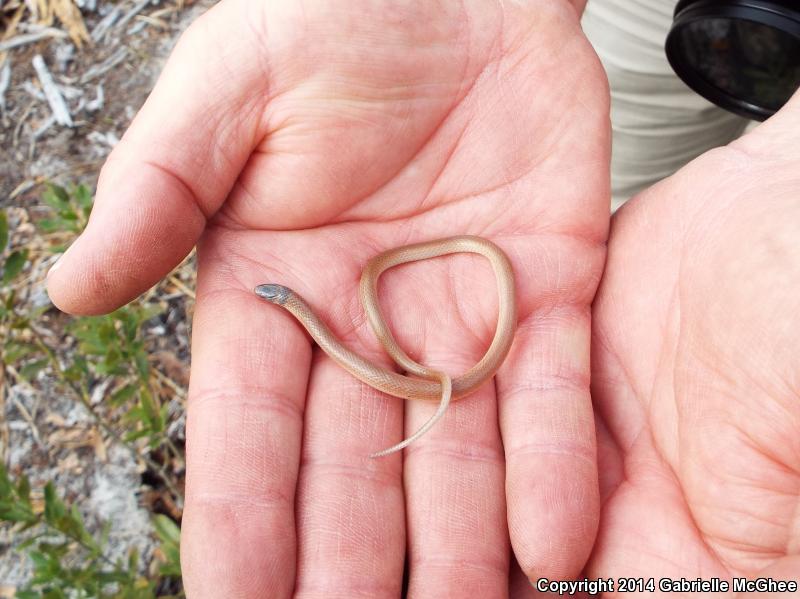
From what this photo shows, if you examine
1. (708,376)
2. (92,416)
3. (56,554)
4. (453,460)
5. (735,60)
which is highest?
(735,60)

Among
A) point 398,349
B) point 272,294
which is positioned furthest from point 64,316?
point 398,349

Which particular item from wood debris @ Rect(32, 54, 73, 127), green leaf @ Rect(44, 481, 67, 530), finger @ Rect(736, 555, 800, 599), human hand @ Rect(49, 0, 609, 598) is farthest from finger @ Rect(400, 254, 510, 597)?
wood debris @ Rect(32, 54, 73, 127)

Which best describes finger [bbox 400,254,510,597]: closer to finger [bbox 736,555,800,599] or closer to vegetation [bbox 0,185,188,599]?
finger [bbox 736,555,800,599]

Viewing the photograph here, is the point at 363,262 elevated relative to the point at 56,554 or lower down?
elevated

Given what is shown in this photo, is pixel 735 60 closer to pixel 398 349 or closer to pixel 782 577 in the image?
pixel 398 349

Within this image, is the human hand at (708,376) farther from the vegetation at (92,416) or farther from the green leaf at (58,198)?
the green leaf at (58,198)

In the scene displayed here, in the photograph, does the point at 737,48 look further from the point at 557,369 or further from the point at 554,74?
the point at 557,369
